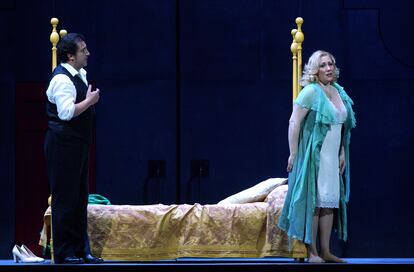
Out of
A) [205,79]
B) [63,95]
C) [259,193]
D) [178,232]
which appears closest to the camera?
[63,95]

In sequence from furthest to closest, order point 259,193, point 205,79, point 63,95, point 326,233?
1. point 205,79
2. point 259,193
3. point 326,233
4. point 63,95

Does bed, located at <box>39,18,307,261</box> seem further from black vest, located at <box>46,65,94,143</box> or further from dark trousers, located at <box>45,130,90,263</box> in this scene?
black vest, located at <box>46,65,94,143</box>

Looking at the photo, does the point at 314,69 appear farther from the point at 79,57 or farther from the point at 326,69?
the point at 79,57

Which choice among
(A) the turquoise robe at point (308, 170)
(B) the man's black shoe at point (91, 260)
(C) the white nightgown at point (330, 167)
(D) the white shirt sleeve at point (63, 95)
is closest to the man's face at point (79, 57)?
(D) the white shirt sleeve at point (63, 95)

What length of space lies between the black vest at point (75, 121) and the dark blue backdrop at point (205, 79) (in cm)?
266

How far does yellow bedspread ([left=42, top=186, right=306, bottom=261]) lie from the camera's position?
5465 millimetres

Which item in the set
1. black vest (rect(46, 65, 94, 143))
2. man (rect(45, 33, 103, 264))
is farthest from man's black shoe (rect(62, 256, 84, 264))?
black vest (rect(46, 65, 94, 143))

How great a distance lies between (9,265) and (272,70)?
3441 mm

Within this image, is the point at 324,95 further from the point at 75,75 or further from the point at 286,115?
the point at 286,115

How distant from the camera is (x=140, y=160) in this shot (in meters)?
7.92

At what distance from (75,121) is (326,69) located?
1.39m

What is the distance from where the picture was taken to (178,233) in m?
5.51

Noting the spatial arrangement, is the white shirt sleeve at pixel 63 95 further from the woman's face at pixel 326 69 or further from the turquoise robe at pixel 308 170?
the woman's face at pixel 326 69

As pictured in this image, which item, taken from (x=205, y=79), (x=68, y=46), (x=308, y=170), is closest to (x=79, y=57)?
(x=68, y=46)
